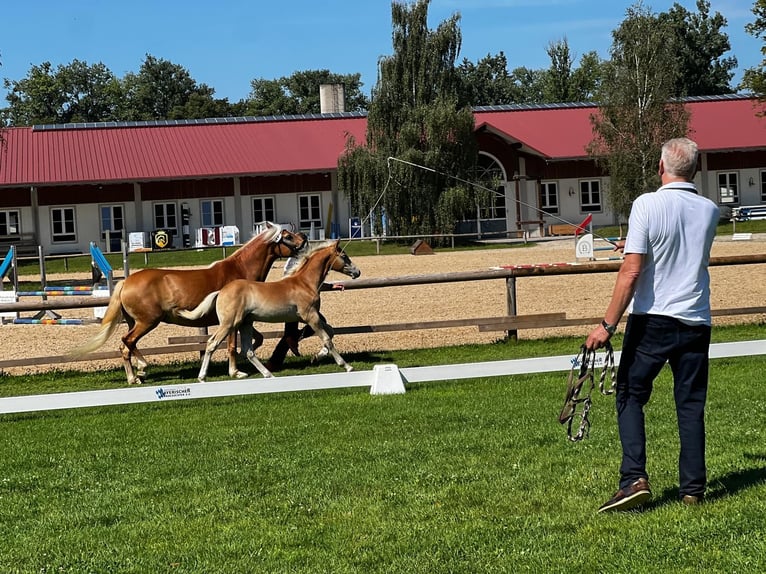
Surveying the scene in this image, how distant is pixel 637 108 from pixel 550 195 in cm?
635

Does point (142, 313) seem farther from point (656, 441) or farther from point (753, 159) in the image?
point (753, 159)

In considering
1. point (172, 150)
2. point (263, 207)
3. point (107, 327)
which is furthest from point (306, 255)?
point (172, 150)

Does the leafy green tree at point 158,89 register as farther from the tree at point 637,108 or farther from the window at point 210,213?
the tree at point 637,108

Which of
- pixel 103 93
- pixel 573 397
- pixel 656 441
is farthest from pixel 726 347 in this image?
→ pixel 103 93

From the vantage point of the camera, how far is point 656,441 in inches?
278

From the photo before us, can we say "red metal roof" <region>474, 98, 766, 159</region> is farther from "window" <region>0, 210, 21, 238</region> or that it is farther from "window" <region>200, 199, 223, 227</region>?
"window" <region>0, 210, 21, 238</region>

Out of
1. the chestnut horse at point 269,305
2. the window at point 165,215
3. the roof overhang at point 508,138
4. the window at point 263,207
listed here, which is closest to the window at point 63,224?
the window at point 165,215

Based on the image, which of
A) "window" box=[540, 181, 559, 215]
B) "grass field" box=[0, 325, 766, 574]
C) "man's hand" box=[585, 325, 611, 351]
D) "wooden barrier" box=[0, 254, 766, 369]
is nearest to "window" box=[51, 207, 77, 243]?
"window" box=[540, 181, 559, 215]

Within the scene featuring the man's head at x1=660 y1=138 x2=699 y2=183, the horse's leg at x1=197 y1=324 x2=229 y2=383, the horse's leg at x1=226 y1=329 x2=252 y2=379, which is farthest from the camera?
the horse's leg at x1=226 y1=329 x2=252 y2=379

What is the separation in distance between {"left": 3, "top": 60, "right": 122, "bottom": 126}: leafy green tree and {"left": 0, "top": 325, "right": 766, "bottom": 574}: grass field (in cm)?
8818

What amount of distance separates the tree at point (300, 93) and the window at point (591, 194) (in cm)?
4682

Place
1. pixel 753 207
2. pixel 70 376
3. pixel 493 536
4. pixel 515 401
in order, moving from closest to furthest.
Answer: pixel 493 536, pixel 515 401, pixel 70 376, pixel 753 207

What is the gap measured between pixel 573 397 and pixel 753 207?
40447mm

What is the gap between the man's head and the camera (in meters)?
5.29
